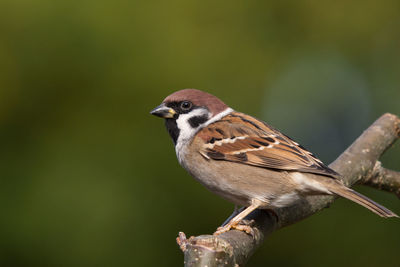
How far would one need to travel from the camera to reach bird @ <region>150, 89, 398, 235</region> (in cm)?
304

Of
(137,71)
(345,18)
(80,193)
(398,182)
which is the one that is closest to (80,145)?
(80,193)

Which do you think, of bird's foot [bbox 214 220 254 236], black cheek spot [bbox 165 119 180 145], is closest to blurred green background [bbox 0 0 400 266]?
black cheek spot [bbox 165 119 180 145]

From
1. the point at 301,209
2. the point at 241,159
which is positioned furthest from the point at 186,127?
the point at 301,209

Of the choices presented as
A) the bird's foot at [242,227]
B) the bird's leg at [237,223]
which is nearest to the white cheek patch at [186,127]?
the bird's leg at [237,223]

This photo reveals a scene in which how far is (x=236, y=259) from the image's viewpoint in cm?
222

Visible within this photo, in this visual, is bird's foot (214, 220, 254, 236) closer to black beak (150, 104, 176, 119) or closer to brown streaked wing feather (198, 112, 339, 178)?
brown streaked wing feather (198, 112, 339, 178)

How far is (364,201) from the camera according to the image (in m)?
2.75

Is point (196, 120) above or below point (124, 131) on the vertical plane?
above

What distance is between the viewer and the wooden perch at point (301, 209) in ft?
6.73

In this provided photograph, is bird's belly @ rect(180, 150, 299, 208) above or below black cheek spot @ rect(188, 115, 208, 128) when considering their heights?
below

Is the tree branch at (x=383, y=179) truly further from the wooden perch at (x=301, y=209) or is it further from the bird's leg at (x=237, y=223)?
the bird's leg at (x=237, y=223)

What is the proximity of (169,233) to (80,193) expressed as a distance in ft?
2.45

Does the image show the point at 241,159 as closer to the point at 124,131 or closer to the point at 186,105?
the point at 186,105

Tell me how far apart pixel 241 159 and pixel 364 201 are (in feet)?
2.56
